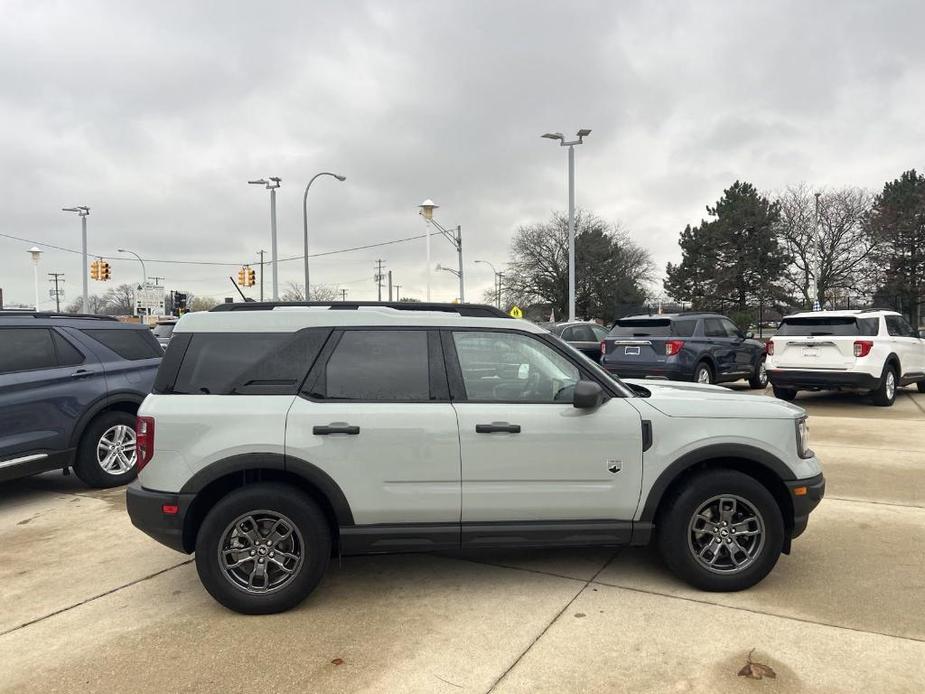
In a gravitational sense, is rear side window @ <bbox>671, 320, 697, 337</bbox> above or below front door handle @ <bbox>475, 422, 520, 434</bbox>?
above

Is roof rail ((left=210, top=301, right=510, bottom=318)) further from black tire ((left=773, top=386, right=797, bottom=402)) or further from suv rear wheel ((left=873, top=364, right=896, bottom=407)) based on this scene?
black tire ((left=773, top=386, right=797, bottom=402))

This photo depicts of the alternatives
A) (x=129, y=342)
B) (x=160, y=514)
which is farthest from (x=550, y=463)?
(x=129, y=342)

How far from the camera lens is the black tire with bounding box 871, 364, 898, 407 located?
11.1 meters

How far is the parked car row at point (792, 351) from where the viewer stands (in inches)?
432

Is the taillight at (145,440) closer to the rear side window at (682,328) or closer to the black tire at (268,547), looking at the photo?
the black tire at (268,547)

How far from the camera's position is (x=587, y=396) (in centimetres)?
362

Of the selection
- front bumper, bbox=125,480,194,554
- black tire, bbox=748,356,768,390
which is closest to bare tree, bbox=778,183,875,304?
black tire, bbox=748,356,768,390

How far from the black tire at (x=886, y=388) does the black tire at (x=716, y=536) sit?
29.5 ft

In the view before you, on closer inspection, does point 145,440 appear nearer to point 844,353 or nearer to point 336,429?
point 336,429

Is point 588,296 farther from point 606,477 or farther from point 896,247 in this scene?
point 606,477

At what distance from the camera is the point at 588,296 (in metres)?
57.4

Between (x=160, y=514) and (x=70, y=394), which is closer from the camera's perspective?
(x=160, y=514)

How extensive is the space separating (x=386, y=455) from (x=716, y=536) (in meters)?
2.03

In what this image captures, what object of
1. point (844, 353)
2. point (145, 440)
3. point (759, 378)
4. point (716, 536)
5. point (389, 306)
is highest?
point (389, 306)
